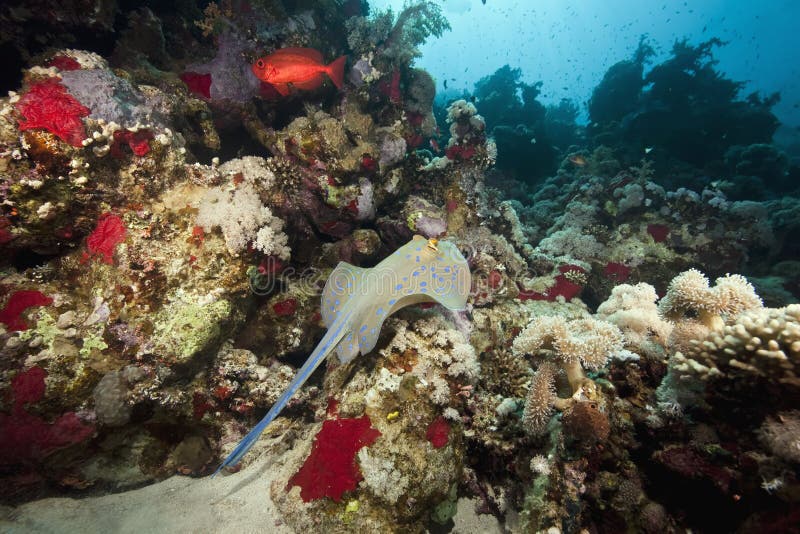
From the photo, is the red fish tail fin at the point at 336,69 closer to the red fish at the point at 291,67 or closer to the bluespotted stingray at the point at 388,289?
the red fish at the point at 291,67

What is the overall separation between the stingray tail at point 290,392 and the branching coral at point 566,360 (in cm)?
185

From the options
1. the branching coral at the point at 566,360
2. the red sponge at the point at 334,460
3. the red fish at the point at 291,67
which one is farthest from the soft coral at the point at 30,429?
the red fish at the point at 291,67

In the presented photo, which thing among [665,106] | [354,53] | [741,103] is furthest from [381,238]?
[741,103]

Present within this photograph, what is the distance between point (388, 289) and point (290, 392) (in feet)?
4.68

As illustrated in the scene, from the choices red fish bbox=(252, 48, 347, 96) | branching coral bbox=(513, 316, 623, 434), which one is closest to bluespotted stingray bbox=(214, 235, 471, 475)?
branching coral bbox=(513, 316, 623, 434)

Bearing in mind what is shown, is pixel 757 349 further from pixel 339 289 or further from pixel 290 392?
pixel 339 289

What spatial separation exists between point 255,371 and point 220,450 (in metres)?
1.04

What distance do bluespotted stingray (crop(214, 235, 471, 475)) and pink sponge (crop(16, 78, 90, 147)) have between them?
10.4ft

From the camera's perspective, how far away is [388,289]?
3500 mm

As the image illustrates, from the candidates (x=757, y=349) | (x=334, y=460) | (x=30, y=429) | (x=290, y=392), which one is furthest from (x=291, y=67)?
(x=757, y=349)

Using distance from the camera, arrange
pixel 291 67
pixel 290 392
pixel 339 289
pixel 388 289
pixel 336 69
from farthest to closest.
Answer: pixel 336 69, pixel 291 67, pixel 339 289, pixel 388 289, pixel 290 392

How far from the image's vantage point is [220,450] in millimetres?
4004

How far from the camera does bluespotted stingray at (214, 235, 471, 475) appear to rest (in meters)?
3.36

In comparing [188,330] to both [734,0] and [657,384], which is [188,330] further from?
[734,0]
